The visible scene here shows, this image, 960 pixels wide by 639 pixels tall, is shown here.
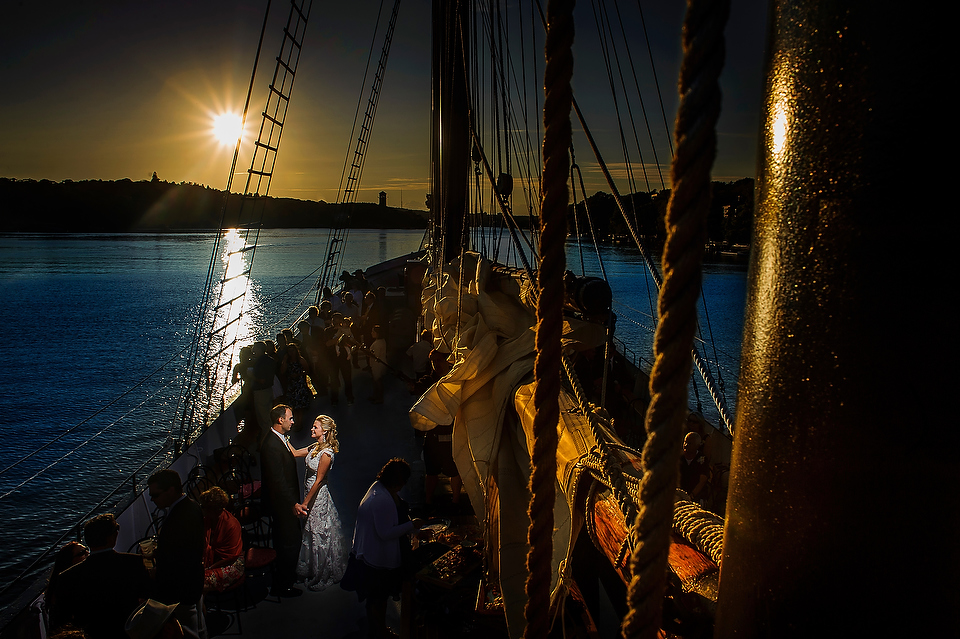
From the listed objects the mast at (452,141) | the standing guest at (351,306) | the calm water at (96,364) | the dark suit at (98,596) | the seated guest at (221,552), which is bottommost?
the calm water at (96,364)

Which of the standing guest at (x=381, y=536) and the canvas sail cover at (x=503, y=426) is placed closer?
the canvas sail cover at (x=503, y=426)

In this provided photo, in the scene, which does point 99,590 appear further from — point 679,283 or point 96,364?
point 96,364

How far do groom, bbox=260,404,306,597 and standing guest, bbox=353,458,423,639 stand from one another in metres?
0.84

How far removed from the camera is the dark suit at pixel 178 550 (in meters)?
2.98

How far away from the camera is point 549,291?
2.27 feet

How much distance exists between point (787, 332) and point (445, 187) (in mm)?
10257

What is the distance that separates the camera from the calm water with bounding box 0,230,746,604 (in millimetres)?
13406

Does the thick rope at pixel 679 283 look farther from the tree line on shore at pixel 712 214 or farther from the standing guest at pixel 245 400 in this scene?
the tree line on shore at pixel 712 214

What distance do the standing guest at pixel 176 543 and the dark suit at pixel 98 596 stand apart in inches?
7.8

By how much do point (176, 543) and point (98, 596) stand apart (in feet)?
1.31

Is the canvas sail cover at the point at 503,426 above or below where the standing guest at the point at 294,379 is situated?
above

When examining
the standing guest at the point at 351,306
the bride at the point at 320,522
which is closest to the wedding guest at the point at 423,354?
the bride at the point at 320,522

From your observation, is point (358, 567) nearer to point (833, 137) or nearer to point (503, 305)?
point (503, 305)

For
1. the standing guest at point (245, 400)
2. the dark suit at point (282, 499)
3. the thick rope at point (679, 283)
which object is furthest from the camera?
the standing guest at point (245, 400)
